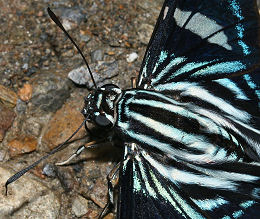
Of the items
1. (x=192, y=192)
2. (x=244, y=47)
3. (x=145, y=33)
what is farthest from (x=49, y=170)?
(x=244, y=47)

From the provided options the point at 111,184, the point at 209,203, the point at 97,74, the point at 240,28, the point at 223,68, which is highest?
the point at 97,74

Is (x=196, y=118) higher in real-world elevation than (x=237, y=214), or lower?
higher

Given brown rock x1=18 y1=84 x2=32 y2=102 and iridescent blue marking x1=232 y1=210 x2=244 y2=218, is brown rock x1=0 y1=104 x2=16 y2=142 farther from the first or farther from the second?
iridescent blue marking x1=232 y1=210 x2=244 y2=218

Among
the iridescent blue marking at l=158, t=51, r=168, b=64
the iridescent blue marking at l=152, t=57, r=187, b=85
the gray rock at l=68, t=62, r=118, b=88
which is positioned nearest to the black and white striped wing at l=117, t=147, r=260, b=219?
the iridescent blue marking at l=152, t=57, r=187, b=85

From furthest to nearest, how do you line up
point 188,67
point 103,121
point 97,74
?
point 97,74, point 188,67, point 103,121

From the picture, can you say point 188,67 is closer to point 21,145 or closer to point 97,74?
point 97,74

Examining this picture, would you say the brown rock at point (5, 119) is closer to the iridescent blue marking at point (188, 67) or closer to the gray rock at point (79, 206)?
the gray rock at point (79, 206)
